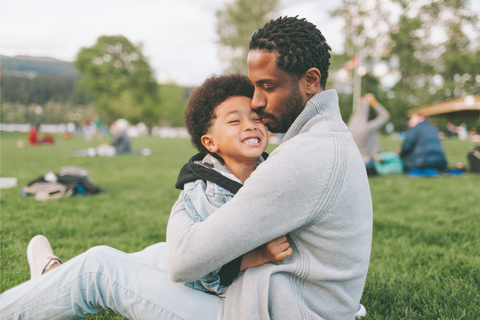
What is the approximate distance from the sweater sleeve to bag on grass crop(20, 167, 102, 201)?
5.62 meters

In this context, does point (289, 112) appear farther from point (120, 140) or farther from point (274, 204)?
point (120, 140)

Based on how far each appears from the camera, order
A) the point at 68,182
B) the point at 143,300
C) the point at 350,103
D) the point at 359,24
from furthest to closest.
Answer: the point at 350,103 → the point at 359,24 → the point at 68,182 → the point at 143,300

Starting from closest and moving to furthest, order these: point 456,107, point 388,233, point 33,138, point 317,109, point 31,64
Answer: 1. point 317,109
2. point 388,233
3. point 31,64
4. point 456,107
5. point 33,138

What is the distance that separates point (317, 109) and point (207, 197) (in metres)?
0.67

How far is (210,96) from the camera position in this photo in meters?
1.93

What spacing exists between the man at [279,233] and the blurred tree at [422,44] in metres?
6.10

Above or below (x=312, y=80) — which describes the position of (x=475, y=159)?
below

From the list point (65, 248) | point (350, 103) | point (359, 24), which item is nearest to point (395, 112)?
point (350, 103)

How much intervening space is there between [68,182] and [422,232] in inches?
238

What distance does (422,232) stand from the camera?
4.02m

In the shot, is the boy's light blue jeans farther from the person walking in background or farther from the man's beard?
the person walking in background

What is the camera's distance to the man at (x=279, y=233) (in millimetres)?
1205

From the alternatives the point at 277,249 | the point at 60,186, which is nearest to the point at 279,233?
the point at 277,249

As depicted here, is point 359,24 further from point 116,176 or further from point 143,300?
point 143,300
